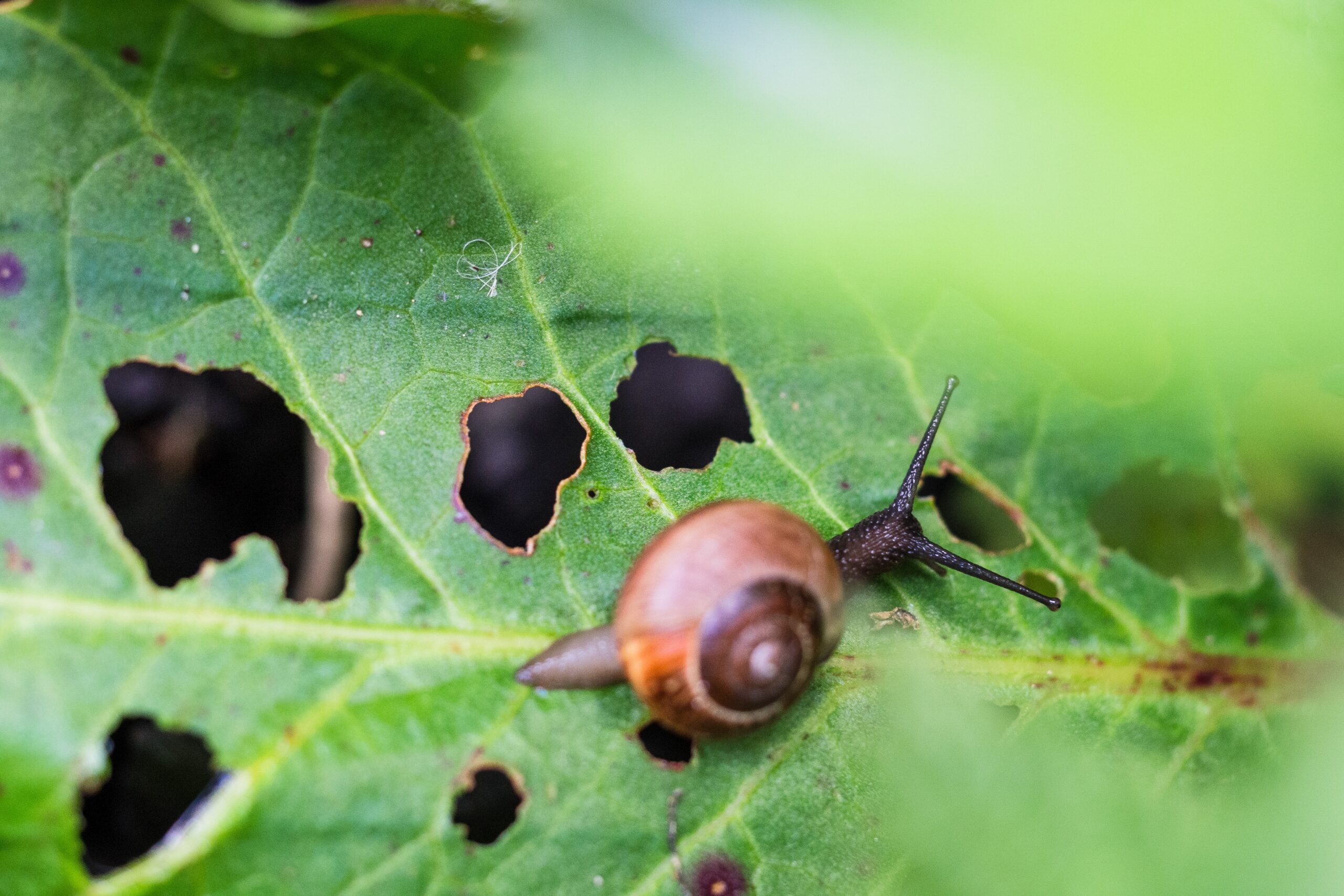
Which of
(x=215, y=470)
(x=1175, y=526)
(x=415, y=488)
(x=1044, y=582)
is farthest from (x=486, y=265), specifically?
(x=1175, y=526)

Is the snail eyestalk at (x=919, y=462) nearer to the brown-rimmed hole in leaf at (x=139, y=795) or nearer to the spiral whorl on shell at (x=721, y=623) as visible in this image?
the spiral whorl on shell at (x=721, y=623)

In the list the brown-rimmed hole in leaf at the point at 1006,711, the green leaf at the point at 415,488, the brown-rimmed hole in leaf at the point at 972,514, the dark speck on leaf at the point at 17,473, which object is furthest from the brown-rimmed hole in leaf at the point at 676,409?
the dark speck on leaf at the point at 17,473

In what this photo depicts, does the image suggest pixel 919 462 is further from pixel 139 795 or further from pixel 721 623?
pixel 139 795

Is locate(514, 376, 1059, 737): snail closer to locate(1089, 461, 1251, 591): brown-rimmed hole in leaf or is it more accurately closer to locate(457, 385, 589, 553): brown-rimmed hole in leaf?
locate(457, 385, 589, 553): brown-rimmed hole in leaf

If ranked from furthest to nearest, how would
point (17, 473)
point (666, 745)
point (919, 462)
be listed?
1. point (919, 462)
2. point (666, 745)
3. point (17, 473)

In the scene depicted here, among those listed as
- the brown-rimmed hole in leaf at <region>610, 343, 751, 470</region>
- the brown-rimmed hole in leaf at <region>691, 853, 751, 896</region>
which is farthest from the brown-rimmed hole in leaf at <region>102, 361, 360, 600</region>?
the brown-rimmed hole in leaf at <region>691, 853, 751, 896</region>

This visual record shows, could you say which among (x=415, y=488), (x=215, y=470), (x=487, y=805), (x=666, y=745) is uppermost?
(x=415, y=488)
